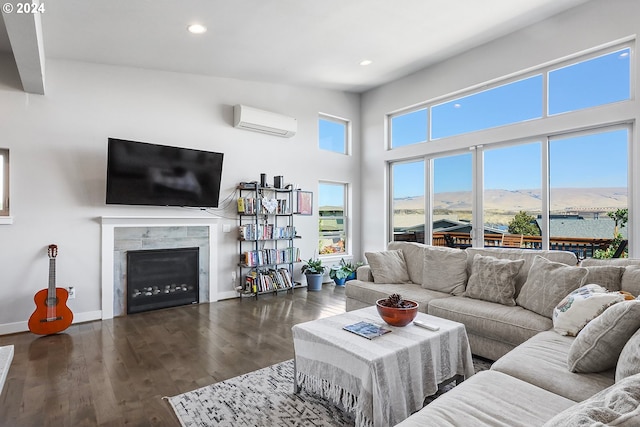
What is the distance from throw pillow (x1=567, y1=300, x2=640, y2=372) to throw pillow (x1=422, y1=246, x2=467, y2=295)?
1739 millimetres

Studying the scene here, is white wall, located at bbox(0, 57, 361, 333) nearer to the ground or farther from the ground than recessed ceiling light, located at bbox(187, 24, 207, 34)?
nearer to the ground

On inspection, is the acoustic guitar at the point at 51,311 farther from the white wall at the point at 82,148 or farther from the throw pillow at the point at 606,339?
the throw pillow at the point at 606,339

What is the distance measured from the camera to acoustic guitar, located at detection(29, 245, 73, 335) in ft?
11.5

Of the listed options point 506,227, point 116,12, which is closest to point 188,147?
point 116,12

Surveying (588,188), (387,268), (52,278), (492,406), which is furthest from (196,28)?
(588,188)

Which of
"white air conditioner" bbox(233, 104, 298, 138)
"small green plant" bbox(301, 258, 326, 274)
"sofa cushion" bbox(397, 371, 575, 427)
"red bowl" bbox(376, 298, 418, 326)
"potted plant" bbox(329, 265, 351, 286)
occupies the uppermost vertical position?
"white air conditioner" bbox(233, 104, 298, 138)

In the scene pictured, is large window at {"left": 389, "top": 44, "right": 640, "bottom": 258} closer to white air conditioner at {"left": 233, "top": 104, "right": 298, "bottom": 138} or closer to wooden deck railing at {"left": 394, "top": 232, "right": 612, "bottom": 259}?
wooden deck railing at {"left": 394, "top": 232, "right": 612, "bottom": 259}

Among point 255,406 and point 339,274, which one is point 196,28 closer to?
point 255,406

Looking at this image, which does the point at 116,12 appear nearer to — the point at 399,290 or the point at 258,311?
the point at 258,311

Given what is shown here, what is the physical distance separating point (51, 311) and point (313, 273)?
3.43 metres

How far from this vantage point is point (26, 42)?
2684 millimetres

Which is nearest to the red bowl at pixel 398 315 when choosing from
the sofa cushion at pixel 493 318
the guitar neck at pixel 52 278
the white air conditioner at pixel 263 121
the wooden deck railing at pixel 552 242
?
the sofa cushion at pixel 493 318

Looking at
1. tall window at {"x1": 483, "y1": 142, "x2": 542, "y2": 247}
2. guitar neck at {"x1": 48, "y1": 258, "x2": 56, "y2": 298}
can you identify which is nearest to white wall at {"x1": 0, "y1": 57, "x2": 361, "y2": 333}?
guitar neck at {"x1": 48, "y1": 258, "x2": 56, "y2": 298}

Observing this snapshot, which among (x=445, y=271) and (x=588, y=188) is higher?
(x=588, y=188)
